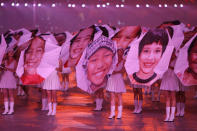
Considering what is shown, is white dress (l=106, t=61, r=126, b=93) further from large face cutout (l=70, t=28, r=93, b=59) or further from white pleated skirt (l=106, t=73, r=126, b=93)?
large face cutout (l=70, t=28, r=93, b=59)

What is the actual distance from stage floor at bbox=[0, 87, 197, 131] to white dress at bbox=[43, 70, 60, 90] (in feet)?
2.44

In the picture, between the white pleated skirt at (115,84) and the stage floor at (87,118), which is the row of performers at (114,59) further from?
the stage floor at (87,118)

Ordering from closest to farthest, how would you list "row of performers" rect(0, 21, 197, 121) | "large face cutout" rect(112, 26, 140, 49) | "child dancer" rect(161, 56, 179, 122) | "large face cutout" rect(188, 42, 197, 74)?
Answer: "large face cutout" rect(188, 42, 197, 74), "row of performers" rect(0, 21, 197, 121), "child dancer" rect(161, 56, 179, 122), "large face cutout" rect(112, 26, 140, 49)

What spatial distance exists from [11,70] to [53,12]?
32.2 ft

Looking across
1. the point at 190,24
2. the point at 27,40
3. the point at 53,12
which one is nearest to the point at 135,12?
the point at 190,24

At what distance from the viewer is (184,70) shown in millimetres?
8305

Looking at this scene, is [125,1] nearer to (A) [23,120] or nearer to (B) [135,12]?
(B) [135,12]

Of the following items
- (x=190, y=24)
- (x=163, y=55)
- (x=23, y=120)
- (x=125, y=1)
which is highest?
(x=125, y=1)

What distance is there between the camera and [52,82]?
9719mm

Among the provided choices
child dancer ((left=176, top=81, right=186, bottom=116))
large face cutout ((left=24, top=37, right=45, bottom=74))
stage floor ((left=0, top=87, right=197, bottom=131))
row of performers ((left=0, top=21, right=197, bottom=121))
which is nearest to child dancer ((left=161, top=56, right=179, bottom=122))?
row of performers ((left=0, top=21, right=197, bottom=121))

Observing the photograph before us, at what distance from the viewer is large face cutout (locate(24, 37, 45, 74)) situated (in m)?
9.70

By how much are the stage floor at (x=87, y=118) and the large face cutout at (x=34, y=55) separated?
1.28 metres

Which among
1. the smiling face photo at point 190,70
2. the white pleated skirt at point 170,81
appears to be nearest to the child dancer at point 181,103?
the white pleated skirt at point 170,81

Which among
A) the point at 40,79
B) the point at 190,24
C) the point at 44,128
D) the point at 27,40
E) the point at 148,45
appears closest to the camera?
the point at 44,128
